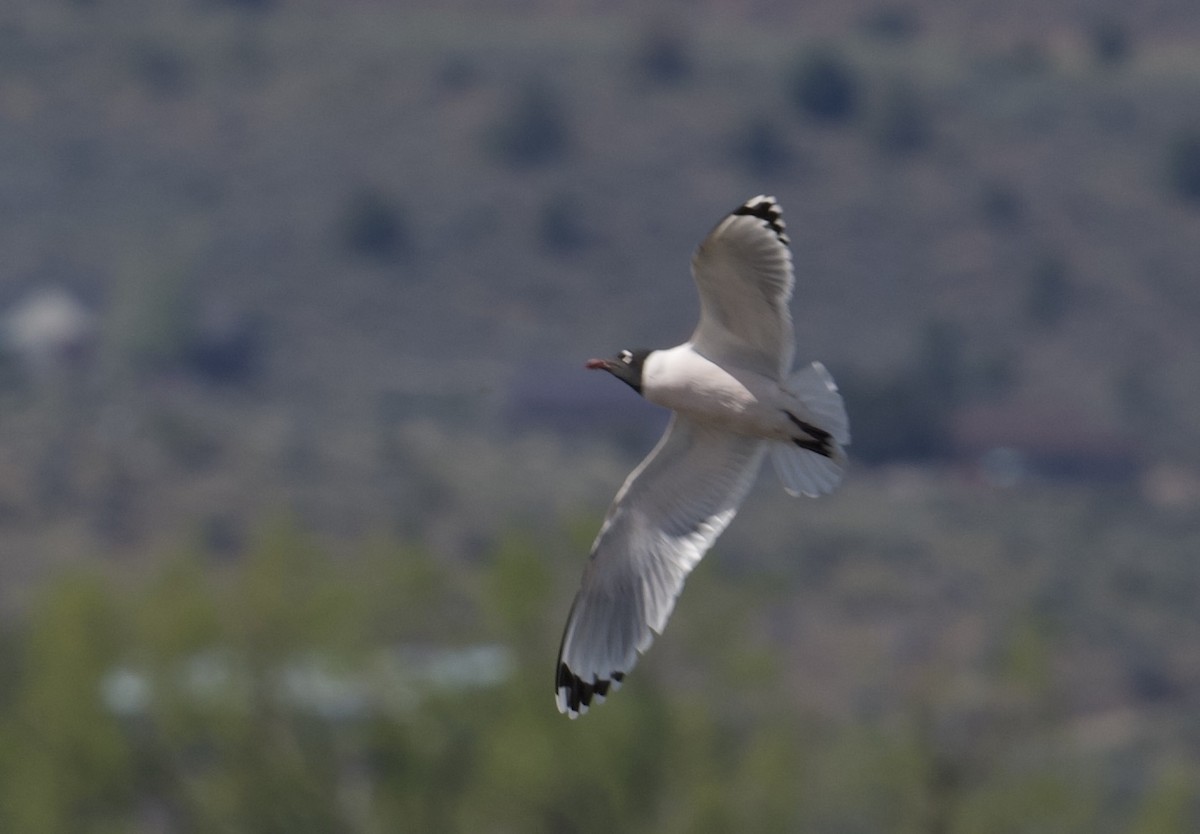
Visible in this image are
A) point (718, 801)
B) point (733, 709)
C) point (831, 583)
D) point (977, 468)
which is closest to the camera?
point (718, 801)

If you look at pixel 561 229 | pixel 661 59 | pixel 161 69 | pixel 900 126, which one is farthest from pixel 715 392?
pixel 161 69

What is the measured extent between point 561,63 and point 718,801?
7272 cm

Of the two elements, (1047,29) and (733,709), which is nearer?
(733,709)

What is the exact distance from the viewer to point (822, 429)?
32.7 feet

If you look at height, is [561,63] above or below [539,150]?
above

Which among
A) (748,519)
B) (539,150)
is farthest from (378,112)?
(748,519)

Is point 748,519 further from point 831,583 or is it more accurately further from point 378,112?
point 378,112

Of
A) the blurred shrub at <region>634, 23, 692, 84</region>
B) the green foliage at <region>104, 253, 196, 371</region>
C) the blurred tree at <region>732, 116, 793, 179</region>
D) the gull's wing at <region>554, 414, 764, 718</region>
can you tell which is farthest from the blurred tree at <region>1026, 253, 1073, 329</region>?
the gull's wing at <region>554, 414, 764, 718</region>

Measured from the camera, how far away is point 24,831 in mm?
22297

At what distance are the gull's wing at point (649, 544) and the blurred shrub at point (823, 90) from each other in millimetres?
78794

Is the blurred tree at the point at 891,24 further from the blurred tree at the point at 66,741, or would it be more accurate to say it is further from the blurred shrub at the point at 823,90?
the blurred tree at the point at 66,741

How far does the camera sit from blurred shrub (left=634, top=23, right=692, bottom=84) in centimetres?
8988

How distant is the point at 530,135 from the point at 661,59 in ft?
28.6

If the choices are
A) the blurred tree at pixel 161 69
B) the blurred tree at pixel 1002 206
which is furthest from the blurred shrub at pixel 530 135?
the blurred tree at pixel 1002 206
